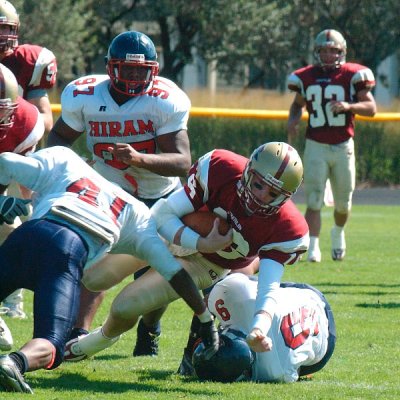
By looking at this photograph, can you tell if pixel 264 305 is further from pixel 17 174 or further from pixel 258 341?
pixel 17 174

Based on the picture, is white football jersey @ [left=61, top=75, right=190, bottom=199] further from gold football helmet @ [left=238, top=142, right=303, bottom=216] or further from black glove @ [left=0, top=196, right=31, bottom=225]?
black glove @ [left=0, top=196, right=31, bottom=225]

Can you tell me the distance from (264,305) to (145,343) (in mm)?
1161

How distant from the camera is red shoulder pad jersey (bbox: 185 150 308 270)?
4.66 meters

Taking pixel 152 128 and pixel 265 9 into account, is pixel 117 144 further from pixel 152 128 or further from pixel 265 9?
pixel 265 9

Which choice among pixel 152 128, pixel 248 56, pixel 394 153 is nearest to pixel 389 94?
pixel 248 56

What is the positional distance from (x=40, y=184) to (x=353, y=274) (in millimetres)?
4627

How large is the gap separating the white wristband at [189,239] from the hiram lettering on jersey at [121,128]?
3.56 feet

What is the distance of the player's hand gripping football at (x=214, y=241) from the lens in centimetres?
468

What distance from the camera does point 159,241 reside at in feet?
15.1

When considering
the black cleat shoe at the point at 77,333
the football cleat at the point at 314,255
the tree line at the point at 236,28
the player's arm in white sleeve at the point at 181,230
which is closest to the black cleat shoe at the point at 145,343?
the black cleat shoe at the point at 77,333

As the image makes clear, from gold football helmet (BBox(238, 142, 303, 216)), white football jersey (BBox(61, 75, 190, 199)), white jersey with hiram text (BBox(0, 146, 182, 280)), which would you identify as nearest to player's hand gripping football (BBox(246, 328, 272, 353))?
white jersey with hiram text (BBox(0, 146, 182, 280))

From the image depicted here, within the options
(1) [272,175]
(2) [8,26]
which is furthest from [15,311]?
(1) [272,175]

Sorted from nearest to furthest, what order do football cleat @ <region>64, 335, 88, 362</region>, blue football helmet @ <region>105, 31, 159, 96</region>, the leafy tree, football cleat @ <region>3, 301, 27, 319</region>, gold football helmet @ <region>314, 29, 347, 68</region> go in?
1. football cleat @ <region>64, 335, 88, 362</region>
2. blue football helmet @ <region>105, 31, 159, 96</region>
3. football cleat @ <region>3, 301, 27, 319</region>
4. gold football helmet @ <region>314, 29, 347, 68</region>
5. the leafy tree

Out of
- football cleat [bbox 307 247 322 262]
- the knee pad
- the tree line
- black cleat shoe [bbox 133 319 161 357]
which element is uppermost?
black cleat shoe [bbox 133 319 161 357]
